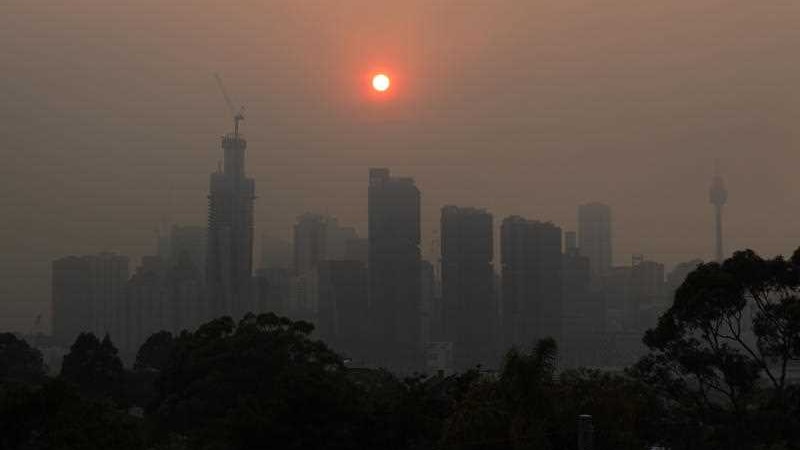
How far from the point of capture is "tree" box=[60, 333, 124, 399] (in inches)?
1865

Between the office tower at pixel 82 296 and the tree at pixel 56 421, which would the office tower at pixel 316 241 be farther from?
the tree at pixel 56 421

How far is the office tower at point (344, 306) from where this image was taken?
119 meters

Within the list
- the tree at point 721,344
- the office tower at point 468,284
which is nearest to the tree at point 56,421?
the tree at point 721,344

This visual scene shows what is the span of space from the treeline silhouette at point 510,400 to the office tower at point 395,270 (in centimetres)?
8515

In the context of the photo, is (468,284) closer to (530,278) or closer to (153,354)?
(530,278)

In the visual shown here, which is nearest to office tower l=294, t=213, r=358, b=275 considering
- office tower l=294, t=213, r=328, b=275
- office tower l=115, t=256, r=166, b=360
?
office tower l=294, t=213, r=328, b=275

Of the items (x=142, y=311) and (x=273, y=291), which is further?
(x=273, y=291)

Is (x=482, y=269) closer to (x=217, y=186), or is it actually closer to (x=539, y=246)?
(x=539, y=246)

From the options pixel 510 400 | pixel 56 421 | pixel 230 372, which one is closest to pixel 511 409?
pixel 510 400

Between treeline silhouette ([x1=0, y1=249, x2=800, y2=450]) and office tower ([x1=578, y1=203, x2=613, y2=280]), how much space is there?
127m

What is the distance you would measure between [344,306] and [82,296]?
39.5m

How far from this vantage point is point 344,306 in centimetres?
12231

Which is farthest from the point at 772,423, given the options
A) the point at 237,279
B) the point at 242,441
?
the point at 237,279

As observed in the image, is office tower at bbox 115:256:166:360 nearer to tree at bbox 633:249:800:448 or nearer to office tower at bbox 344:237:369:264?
office tower at bbox 344:237:369:264
